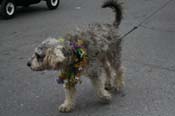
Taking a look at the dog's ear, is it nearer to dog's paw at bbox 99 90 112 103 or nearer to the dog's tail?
dog's paw at bbox 99 90 112 103

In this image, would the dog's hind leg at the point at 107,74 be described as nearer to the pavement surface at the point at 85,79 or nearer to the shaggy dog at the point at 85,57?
the shaggy dog at the point at 85,57

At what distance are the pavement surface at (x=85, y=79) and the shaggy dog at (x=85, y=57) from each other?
9.0 inches

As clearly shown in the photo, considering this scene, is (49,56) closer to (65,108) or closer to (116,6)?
(65,108)


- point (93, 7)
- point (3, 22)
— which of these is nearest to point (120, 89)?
point (3, 22)

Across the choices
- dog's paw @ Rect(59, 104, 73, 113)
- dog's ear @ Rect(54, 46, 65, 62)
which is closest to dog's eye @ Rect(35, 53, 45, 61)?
dog's ear @ Rect(54, 46, 65, 62)

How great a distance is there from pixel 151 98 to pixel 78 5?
7.15 meters

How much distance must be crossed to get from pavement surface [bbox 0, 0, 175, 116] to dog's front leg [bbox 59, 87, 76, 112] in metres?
0.08

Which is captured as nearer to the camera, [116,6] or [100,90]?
[100,90]

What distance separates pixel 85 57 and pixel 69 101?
0.66 m

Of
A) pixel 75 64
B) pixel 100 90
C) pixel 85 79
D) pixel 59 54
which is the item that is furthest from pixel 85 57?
pixel 85 79

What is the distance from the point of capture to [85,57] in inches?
171

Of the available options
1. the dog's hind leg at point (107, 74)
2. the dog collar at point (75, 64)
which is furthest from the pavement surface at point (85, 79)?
the dog collar at point (75, 64)

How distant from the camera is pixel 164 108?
4668mm

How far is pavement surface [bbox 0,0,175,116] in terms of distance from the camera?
4785mm
